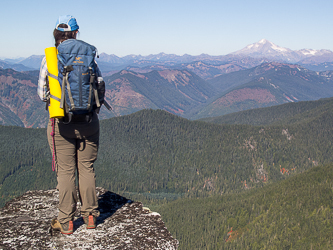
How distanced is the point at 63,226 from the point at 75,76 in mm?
6267

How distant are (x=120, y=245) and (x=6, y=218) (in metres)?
6.06

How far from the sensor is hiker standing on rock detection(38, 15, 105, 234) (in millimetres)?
12070

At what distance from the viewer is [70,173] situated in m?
13.2

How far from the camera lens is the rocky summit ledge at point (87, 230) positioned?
483 inches

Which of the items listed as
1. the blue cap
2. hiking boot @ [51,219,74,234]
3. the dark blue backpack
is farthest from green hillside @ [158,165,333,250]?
the blue cap

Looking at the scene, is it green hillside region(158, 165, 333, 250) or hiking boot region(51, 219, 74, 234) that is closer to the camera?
hiking boot region(51, 219, 74, 234)

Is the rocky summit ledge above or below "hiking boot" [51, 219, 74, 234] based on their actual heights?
below

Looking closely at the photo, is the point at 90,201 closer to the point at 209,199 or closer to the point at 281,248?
the point at 281,248

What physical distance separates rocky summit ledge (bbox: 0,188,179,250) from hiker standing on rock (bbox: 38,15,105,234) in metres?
0.61

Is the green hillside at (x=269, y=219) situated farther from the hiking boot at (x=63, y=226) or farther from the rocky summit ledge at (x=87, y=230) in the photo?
the hiking boot at (x=63, y=226)

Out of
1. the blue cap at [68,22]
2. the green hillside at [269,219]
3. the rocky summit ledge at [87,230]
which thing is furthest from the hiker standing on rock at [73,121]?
the green hillside at [269,219]

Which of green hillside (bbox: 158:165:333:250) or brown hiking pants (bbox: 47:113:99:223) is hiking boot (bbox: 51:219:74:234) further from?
green hillside (bbox: 158:165:333:250)

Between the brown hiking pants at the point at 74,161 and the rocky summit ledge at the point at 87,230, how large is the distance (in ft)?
2.91

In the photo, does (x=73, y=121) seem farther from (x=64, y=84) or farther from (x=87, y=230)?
(x=87, y=230)
